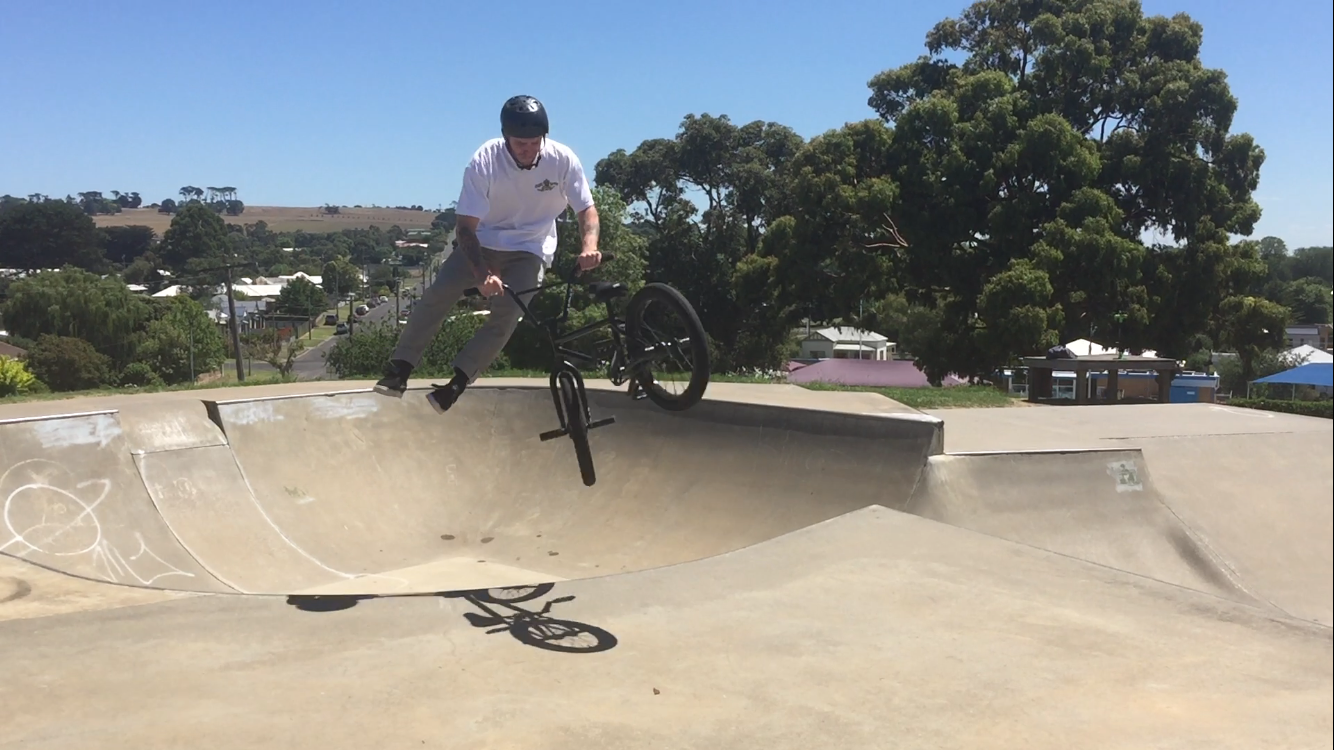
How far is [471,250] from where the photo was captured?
5.73 m

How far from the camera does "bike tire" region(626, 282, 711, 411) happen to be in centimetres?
555

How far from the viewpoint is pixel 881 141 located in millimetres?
27297

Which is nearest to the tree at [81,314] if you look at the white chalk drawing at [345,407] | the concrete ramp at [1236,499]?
the white chalk drawing at [345,407]

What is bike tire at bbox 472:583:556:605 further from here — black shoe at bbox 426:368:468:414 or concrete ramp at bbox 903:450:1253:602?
concrete ramp at bbox 903:450:1253:602

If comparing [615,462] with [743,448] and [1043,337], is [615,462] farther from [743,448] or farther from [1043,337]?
[1043,337]

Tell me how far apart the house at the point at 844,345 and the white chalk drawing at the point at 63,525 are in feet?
153

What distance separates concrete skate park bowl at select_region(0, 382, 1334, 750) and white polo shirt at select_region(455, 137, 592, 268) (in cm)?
221

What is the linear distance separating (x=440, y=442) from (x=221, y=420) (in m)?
2.39

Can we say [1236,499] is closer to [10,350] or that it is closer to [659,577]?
[659,577]

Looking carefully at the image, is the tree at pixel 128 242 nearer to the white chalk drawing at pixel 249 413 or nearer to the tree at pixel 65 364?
the tree at pixel 65 364

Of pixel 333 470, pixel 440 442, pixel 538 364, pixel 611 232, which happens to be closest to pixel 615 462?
pixel 440 442

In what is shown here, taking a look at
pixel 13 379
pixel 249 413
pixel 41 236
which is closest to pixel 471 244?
pixel 249 413

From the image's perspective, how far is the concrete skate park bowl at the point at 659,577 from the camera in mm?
3893

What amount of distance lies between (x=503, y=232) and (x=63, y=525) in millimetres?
5144
